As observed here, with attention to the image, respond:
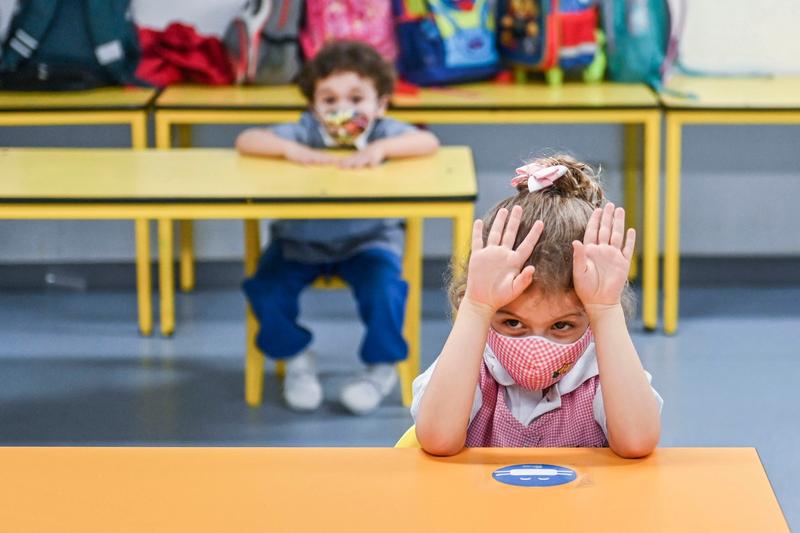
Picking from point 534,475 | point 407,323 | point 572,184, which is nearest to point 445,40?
point 407,323

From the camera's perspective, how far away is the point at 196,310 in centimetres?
441

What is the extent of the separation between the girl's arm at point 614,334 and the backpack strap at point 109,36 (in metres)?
3.13

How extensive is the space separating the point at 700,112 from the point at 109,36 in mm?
1941

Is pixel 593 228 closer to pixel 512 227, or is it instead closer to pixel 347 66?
pixel 512 227

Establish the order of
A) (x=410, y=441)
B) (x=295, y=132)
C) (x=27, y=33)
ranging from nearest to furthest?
(x=410, y=441) < (x=295, y=132) < (x=27, y=33)

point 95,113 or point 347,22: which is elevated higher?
point 347,22

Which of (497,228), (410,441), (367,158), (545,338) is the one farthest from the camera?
(367,158)

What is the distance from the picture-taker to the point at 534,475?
150 centimetres

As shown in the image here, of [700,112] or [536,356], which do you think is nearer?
[536,356]

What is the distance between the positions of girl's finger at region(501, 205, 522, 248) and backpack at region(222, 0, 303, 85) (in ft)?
9.85

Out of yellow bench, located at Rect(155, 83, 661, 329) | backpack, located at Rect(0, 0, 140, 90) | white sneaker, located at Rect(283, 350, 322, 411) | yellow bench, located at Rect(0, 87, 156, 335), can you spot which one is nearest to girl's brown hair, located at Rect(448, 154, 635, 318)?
white sneaker, located at Rect(283, 350, 322, 411)

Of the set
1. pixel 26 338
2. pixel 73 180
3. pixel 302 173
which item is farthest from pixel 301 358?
pixel 26 338

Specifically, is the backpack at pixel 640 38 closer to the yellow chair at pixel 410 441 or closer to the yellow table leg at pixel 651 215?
the yellow table leg at pixel 651 215

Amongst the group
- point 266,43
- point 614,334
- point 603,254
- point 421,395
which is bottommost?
point 421,395
